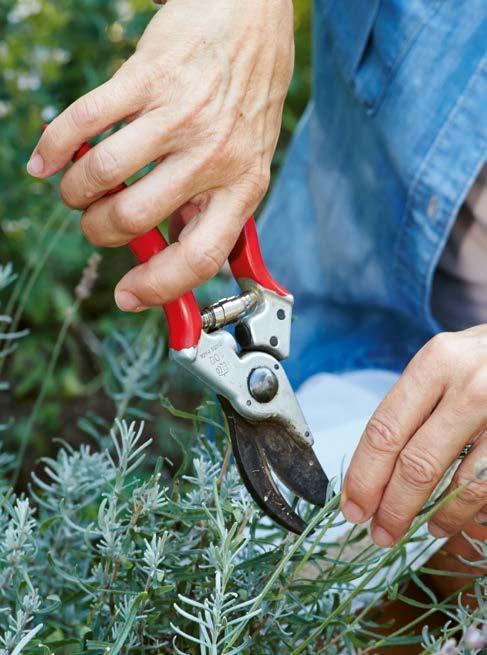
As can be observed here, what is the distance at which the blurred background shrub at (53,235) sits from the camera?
7.59ft

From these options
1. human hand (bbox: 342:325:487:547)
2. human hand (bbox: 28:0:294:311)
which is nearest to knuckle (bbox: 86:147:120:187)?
human hand (bbox: 28:0:294:311)

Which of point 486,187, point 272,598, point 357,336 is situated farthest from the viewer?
point 357,336

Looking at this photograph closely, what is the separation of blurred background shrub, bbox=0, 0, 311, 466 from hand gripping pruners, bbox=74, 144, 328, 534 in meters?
1.30

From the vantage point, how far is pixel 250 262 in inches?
40.0

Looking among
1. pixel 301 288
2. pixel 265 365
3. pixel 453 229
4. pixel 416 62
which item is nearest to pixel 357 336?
pixel 301 288

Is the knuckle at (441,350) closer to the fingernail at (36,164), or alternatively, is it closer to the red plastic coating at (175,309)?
the red plastic coating at (175,309)

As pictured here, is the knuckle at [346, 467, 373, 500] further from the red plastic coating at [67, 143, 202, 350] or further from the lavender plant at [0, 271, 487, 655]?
the red plastic coating at [67, 143, 202, 350]

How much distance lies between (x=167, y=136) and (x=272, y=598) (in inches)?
16.9

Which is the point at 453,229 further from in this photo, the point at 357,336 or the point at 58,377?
the point at 58,377

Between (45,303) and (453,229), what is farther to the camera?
(45,303)

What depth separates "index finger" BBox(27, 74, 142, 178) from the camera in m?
0.85

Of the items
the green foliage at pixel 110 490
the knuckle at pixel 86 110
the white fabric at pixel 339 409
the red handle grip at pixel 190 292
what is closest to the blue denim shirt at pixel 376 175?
the white fabric at pixel 339 409

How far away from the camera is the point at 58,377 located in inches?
96.4

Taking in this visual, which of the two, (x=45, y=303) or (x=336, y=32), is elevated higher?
(x=336, y=32)
